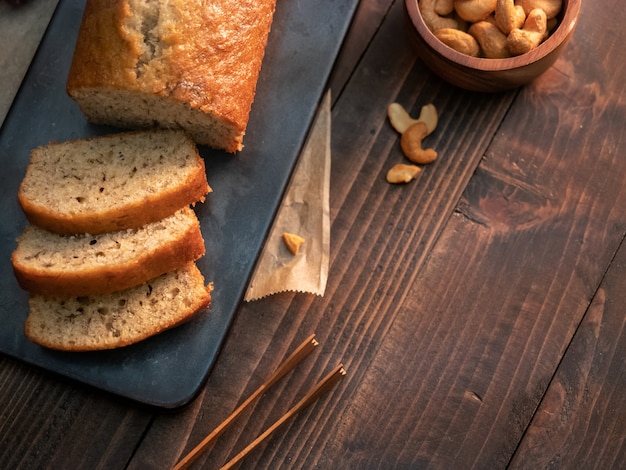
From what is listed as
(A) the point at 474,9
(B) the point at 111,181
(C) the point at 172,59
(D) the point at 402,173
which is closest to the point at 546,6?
(A) the point at 474,9

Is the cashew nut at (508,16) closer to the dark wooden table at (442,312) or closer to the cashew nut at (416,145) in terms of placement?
the dark wooden table at (442,312)

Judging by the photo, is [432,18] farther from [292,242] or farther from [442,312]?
[442,312]

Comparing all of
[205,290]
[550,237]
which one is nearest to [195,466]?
[205,290]

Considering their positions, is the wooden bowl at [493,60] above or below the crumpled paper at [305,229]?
above

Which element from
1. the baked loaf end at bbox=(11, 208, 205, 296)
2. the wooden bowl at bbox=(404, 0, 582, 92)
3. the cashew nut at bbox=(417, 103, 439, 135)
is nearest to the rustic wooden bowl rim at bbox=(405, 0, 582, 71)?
the wooden bowl at bbox=(404, 0, 582, 92)

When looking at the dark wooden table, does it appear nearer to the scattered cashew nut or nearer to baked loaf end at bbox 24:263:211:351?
the scattered cashew nut

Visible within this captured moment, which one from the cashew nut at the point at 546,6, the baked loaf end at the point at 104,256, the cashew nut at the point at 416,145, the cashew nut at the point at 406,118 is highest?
the cashew nut at the point at 546,6

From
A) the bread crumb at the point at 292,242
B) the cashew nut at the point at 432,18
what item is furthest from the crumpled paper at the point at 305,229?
the cashew nut at the point at 432,18
